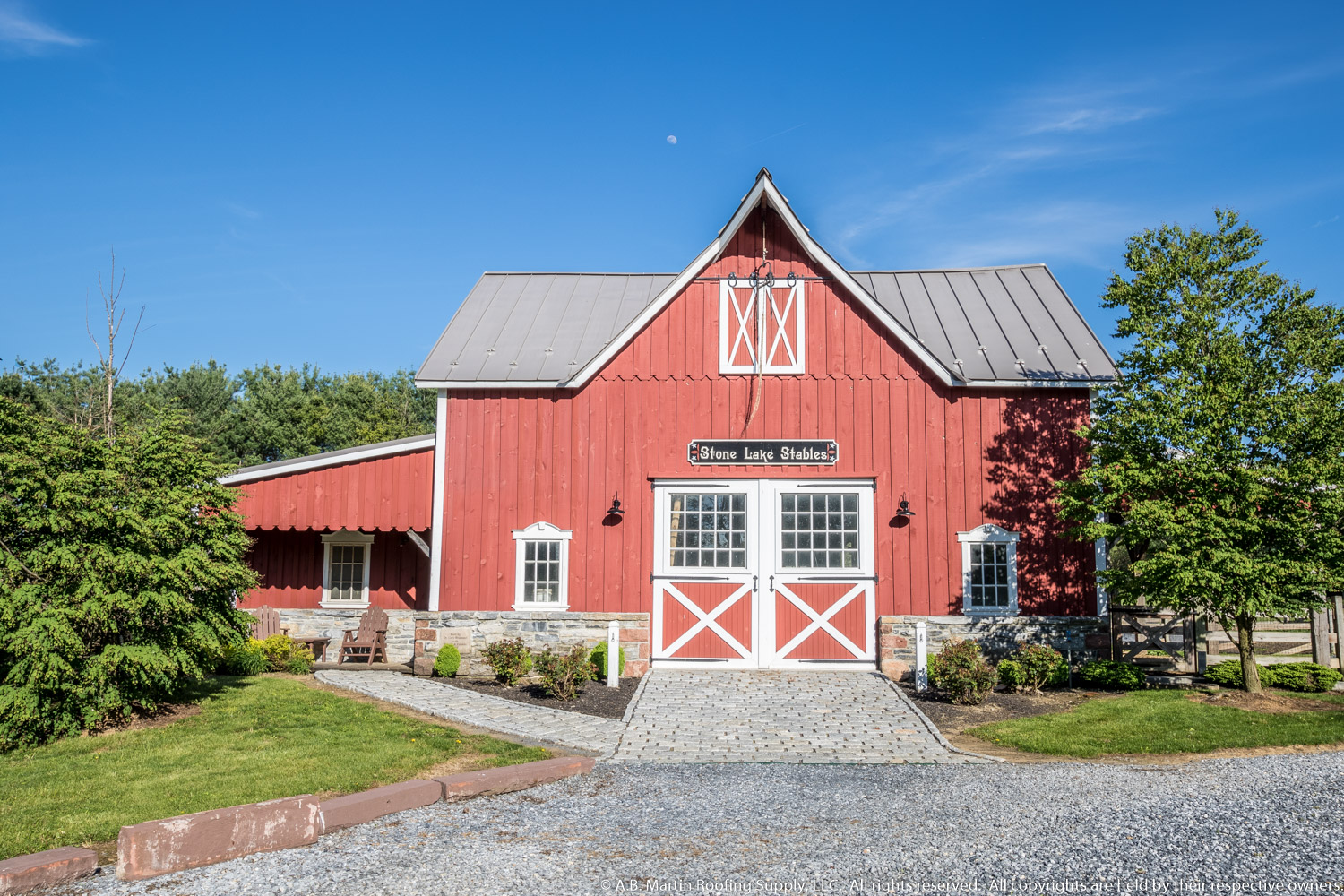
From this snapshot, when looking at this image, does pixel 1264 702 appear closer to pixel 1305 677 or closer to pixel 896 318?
pixel 1305 677

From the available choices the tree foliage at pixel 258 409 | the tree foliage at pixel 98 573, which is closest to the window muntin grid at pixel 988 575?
the tree foliage at pixel 98 573

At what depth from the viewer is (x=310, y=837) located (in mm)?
6301

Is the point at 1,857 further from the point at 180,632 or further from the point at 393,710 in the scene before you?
the point at 393,710

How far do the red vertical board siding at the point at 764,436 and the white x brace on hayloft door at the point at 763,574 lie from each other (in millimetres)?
276

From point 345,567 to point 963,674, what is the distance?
36.5ft

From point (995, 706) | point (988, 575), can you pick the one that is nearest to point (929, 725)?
point (995, 706)

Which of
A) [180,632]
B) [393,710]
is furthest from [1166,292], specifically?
[180,632]

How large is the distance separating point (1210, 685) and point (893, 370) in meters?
6.36

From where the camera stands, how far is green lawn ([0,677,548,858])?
6797 mm

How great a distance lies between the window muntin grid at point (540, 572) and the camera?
14703 millimetres

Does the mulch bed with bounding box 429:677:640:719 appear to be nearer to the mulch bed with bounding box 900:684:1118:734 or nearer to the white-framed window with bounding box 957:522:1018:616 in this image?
the mulch bed with bounding box 900:684:1118:734

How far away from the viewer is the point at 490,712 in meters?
11.5

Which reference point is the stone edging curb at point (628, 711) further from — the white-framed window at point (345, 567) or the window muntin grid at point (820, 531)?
the white-framed window at point (345, 567)

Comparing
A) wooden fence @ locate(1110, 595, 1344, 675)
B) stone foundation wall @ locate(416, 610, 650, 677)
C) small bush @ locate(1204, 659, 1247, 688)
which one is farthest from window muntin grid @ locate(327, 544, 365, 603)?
small bush @ locate(1204, 659, 1247, 688)
